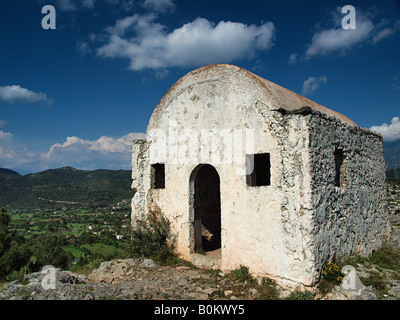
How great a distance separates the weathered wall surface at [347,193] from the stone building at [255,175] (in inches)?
1.0

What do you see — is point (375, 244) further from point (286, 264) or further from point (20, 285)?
point (20, 285)

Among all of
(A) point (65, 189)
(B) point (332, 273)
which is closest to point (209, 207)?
(B) point (332, 273)

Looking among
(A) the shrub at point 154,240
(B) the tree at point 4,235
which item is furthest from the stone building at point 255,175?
(B) the tree at point 4,235

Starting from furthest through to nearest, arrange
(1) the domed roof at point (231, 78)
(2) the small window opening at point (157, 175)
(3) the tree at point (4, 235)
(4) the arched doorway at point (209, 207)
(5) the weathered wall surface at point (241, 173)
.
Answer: (3) the tree at point (4, 235) < (4) the arched doorway at point (209, 207) < (2) the small window opening at point (157, 175) < (1) the domed roof at point (231, 78) < (5) the weathered wall surface at point (241, 173)

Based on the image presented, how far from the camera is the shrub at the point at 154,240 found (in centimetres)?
821

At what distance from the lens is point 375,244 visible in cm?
892

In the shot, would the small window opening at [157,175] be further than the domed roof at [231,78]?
Yes

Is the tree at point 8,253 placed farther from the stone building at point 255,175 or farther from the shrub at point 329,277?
the shrub at point 329,277

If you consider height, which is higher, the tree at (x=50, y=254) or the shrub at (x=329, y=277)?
the shrub at (x=329, y=277)

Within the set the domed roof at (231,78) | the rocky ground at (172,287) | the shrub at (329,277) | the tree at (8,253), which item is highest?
the domed roof at (231,78)

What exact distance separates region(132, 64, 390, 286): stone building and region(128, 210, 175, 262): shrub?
→ 265 millimetres

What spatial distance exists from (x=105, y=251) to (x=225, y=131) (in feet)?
77.8

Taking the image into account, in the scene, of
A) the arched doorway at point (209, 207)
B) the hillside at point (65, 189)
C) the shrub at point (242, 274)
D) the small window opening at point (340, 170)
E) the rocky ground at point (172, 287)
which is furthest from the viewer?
the hillside at point (65, 189)

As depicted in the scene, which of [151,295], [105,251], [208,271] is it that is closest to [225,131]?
[208,271]
